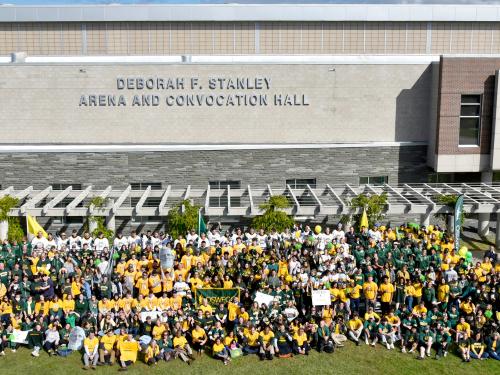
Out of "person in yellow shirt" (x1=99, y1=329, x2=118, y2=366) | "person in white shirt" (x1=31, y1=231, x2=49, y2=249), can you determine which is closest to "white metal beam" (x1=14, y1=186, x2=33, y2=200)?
"person in white shirt" (x1=31, y1=231, x2=49, y2=249)

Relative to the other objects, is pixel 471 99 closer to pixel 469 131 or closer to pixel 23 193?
pixel 469 131


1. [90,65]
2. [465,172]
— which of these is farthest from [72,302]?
[465,172]

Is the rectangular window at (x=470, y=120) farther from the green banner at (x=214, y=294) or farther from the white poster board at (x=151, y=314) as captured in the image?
the white poster board at (x=151, y=314)

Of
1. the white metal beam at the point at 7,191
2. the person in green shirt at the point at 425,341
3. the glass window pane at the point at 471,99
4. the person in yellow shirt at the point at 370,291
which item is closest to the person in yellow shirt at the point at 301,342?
the person in yellow shirt at the point at 370,291

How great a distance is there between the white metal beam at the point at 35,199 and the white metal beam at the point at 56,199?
0.61 m

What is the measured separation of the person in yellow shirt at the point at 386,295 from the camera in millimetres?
18625

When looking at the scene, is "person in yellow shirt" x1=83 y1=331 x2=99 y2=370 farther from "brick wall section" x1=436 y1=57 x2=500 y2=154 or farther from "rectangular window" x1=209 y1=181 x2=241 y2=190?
"brick wall section" x1=436 y1=57 x2=500 y2=154

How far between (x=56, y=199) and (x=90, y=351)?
10985 millimetres

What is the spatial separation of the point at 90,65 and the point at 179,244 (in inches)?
460

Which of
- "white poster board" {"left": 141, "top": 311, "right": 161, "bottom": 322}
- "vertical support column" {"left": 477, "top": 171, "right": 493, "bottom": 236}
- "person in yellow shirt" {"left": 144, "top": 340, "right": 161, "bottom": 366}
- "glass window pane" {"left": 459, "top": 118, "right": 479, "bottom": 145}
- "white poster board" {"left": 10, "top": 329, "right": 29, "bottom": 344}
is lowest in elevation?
"person in yellow shirt" {"left": 144, "top": 340, "right": 161, "bottom": 366}

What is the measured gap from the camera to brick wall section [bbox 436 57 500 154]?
28.0 meters

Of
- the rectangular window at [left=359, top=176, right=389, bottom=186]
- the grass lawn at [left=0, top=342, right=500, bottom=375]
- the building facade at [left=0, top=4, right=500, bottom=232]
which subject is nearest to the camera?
the grass lawn at [left=0, top=342, right=500, bottom=375]

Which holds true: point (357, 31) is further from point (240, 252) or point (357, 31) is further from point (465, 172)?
point (240, 252)

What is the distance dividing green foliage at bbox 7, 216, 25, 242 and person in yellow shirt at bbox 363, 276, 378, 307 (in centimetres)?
1510
